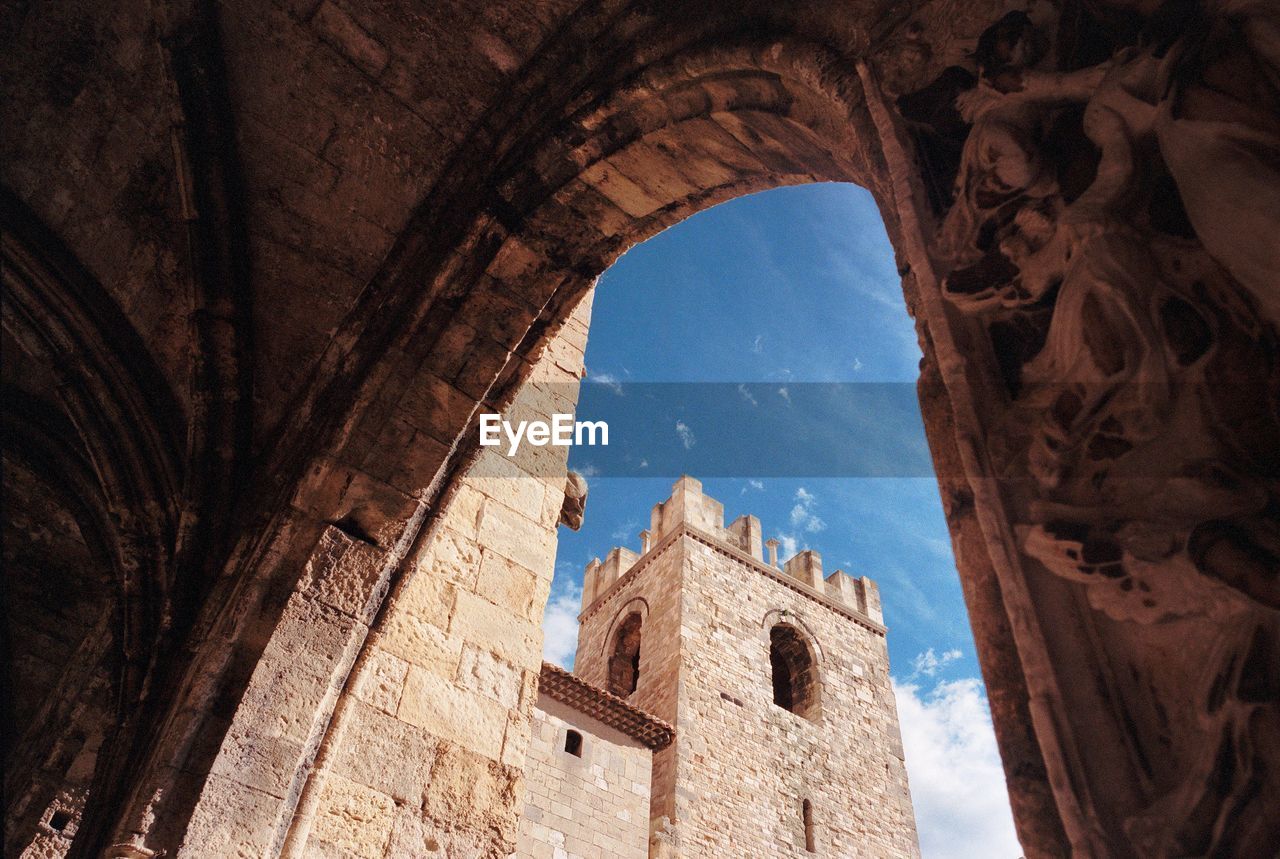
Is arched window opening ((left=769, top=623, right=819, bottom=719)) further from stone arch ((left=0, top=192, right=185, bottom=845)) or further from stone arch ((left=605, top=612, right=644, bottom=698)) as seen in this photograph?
stone arch ((left=0, top=192, right=185, bottom=845))

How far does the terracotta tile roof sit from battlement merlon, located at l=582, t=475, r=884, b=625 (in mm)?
6415

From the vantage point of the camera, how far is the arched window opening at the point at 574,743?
33.6 ft

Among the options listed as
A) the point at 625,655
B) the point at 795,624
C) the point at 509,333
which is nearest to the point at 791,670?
the point at 795,624

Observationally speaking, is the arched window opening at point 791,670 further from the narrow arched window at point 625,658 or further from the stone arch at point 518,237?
the stone arch at point 518,237

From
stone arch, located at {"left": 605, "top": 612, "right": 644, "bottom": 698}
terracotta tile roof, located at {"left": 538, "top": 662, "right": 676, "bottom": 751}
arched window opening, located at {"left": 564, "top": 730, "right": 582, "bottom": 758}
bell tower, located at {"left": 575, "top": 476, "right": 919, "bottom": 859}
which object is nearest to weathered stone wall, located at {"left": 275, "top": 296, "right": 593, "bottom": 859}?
terracotta tile roof, located at {"left": 538, "top": 662, "right": 676, "bottom": 751}

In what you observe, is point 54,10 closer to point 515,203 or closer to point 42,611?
point 515,203

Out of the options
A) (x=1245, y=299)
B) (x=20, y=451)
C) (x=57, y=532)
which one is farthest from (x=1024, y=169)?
(x=57, y=532)

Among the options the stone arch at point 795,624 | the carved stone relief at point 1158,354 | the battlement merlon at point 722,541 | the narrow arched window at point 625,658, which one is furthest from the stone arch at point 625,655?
the carved stone relief at point 1158,354

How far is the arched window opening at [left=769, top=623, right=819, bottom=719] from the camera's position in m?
17.2

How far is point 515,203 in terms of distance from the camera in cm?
308

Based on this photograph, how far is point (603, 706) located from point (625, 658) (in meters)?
7.14

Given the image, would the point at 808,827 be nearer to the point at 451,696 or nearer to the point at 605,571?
the point at 605,571

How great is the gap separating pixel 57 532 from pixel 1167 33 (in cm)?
559

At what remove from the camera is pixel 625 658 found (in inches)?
684
